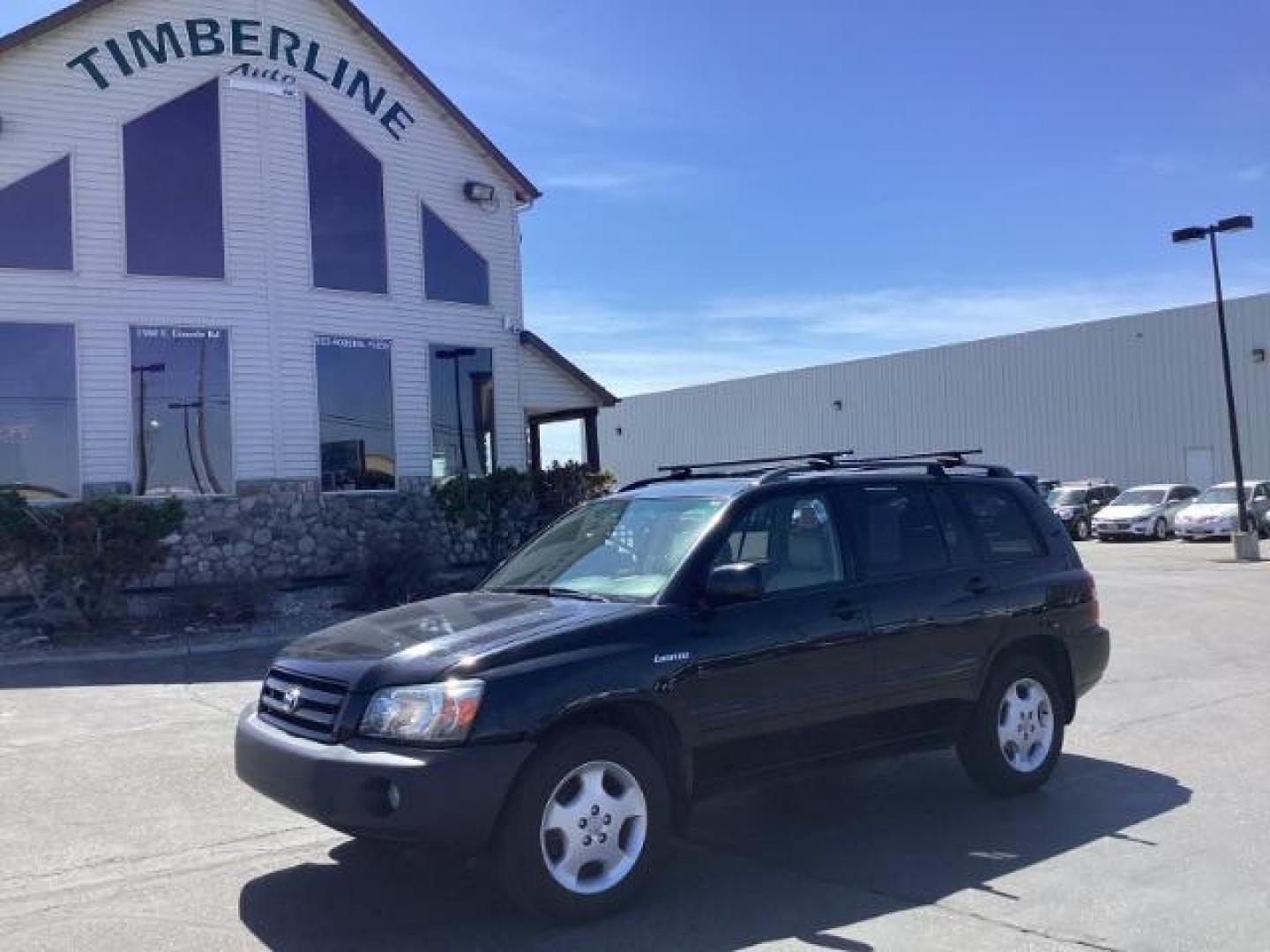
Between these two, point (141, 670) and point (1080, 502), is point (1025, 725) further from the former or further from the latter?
point (1080, 502)

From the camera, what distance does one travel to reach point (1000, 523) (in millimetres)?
6883

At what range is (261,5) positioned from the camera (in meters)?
17.5

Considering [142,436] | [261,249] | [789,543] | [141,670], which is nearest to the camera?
[789,543]

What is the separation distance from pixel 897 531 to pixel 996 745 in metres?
1.27

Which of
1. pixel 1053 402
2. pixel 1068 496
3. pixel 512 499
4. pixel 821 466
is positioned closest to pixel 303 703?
pixel 821 466

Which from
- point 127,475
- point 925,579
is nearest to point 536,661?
point 925,579

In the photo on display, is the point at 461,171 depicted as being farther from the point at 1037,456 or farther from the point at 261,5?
the point at 1037,456

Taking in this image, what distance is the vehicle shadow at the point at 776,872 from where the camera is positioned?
4.65 meters

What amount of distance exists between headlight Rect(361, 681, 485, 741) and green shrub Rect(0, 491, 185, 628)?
30.9ft

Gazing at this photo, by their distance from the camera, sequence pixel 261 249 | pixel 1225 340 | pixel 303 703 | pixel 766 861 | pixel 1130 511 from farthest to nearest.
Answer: pixel 1130 511 < pixel 1225 340 < pixel 261 249 < pixel 766 861 < pixel 303 703

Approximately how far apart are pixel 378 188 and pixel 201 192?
2713 mm

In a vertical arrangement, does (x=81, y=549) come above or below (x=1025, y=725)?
above

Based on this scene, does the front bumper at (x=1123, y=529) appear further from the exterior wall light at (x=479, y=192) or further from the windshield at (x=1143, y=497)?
the exterior wall light at (x=479, y=192)

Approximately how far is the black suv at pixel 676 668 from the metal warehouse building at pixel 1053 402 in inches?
1365
